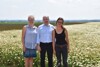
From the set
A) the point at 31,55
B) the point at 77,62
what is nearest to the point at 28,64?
the point at 31,55

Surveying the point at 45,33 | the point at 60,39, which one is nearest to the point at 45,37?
the point at 45,33

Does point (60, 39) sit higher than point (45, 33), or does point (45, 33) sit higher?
point (45, 33)

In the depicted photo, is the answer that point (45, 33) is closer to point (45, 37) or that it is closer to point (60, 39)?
point (45, 37)

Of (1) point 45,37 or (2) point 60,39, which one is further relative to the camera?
(1) point 45,37

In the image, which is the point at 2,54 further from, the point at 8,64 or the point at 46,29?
the point at 46,29

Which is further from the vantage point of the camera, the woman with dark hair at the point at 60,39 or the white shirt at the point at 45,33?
the white shirt at the point at 45,33

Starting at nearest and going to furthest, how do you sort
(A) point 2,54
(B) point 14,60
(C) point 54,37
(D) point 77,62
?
(C) point 54,37 → (D) point 77,62 → (B) point 14,60 → (A) point 2,54

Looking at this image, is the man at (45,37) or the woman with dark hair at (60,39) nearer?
the woman with dark hair at (60,39)

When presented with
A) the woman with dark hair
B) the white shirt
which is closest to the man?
the white shirt

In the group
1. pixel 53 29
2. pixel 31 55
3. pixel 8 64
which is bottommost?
pixel 8 64

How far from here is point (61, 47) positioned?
1291 cm

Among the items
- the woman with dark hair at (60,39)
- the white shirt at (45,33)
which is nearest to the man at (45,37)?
the white shirt at (45,33)

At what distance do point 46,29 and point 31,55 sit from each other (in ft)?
3.99

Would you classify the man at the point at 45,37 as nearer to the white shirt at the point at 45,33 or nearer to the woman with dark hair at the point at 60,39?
the white shirt at the point at 45,33
